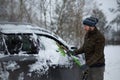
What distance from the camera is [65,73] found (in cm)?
661

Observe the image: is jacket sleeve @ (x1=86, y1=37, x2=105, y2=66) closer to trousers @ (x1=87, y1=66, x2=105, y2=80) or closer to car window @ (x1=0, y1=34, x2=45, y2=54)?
trousers @ (x1=87, y1=66, x2=105, y2=80)

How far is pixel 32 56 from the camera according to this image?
617cm

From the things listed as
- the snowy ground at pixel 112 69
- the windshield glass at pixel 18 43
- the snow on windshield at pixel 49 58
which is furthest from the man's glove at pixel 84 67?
the snowy ground at pixel 112 69

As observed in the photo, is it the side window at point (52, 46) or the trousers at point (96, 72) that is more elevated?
the side window at point (52, 46)

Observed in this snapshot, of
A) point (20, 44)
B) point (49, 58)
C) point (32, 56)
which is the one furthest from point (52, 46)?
point (20, 44)

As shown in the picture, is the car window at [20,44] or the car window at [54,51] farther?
the car window at [54,51]

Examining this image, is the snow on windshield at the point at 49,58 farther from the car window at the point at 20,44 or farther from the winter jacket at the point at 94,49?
the winter jacket at the point at 94,49

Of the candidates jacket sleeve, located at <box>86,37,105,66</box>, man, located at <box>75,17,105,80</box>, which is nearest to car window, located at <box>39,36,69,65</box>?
man, located at <box>75,17,105,80</box>

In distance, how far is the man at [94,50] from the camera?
6.34 metres

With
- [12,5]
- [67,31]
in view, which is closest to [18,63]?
[67,31]

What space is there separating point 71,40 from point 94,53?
17.3m

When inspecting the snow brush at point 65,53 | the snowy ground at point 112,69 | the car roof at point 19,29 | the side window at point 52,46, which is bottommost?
the snowy ground at point 112,69

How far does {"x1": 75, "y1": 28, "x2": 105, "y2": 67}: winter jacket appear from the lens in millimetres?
6329

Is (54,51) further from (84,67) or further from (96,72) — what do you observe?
(96,72)
